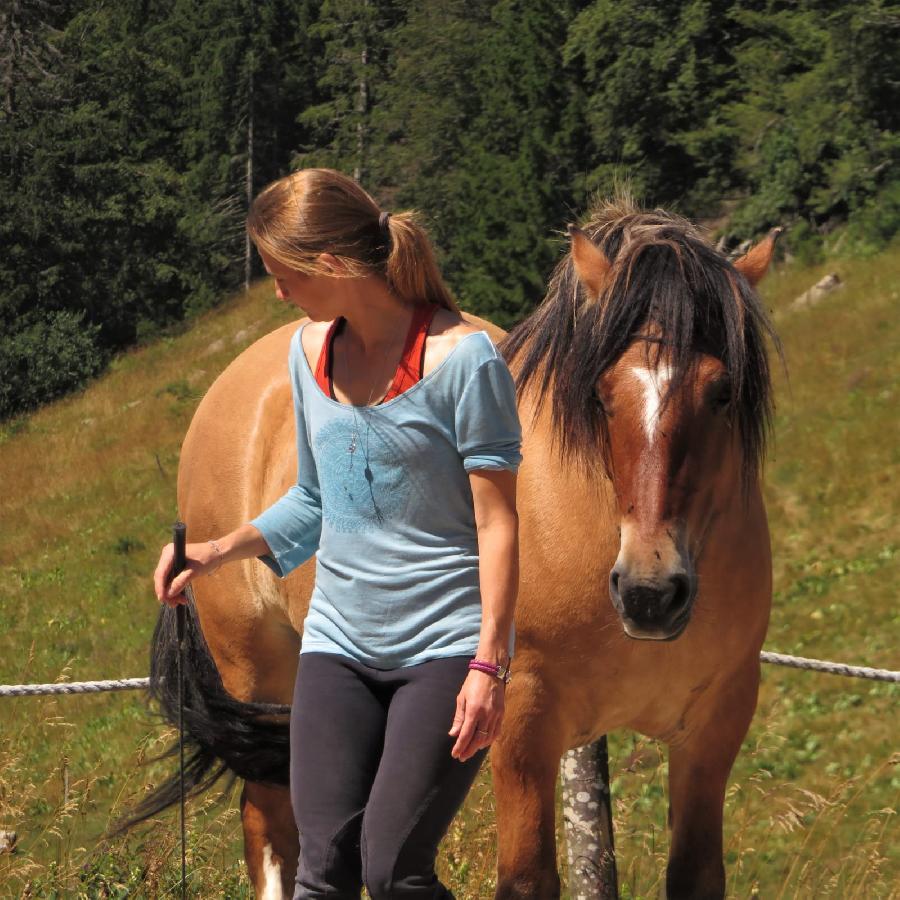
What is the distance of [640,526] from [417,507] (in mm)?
513

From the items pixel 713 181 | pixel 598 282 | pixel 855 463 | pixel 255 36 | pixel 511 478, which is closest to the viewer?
pixel 511 478

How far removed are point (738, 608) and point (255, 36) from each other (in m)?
49.0

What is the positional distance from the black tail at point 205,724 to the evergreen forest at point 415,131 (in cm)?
2088

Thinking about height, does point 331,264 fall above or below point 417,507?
above

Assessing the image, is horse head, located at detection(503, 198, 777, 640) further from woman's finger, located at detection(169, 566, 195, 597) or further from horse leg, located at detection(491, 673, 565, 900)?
woman's finger, located at detection(169, 566, 195, 597)

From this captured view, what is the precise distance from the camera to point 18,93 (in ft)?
148

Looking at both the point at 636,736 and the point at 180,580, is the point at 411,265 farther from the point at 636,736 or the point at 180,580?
the point at 636,736

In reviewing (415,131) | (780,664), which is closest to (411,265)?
(780,664)

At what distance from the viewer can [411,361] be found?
2.53m

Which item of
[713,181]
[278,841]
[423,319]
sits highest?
[423,319]

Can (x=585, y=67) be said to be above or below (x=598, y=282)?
below

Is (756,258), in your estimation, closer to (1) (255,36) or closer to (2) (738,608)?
(2) (738,608)

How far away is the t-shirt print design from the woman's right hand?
0.31 m

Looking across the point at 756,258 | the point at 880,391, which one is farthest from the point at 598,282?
the point at 880,391
